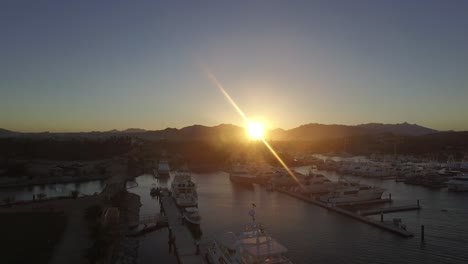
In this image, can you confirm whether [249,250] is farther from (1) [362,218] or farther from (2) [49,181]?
(2) [49,181]

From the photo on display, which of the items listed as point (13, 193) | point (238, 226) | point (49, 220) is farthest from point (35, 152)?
point (238, 226)

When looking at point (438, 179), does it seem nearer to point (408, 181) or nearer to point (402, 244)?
point (408, 181)

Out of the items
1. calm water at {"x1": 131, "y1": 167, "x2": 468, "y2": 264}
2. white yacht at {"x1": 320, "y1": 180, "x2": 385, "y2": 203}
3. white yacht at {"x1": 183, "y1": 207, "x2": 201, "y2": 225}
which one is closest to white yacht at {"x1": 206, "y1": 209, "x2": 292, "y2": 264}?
calm water at {"x1": 131, "y1": 167, "x2": 468, "y2": 264}

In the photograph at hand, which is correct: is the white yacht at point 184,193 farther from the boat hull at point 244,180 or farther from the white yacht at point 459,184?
the white yacht at point 459,184

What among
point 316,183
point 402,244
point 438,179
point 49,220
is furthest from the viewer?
point 438,179

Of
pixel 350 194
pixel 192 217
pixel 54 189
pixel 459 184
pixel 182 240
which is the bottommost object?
pixel 54 189

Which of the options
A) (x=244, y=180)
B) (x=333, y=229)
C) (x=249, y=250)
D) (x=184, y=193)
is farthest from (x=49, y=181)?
(x=249, y=250)
